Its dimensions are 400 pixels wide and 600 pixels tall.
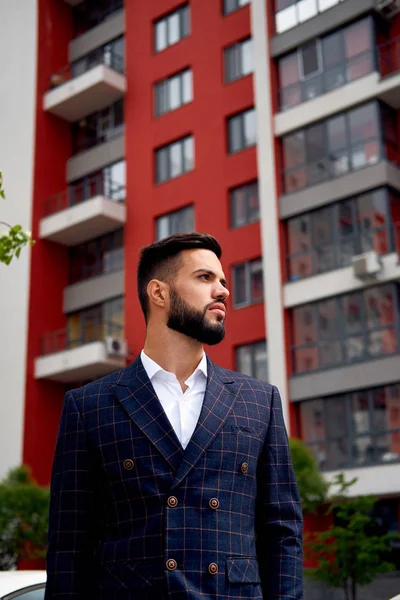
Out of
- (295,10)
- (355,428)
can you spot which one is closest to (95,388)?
(355,428)

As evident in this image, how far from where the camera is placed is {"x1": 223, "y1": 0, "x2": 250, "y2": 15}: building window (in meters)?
30.6

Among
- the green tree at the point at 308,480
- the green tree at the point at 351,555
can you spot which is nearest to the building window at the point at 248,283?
the green tree at the point at 308,480

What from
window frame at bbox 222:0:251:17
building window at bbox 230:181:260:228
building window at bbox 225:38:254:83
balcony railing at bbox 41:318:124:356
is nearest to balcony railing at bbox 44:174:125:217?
balcony railing at bbox 41:318:124:356

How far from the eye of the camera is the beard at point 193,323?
3.58 m

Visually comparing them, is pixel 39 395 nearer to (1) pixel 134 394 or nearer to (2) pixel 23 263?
(2) pixel 23 263

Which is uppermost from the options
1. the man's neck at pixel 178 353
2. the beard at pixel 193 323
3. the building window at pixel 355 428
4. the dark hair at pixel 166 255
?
the building window at pixel 355 428

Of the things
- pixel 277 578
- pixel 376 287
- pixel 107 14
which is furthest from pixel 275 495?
pixel 107 14

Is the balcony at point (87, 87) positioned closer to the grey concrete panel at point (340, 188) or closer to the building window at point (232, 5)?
the building window at point (232, 5)

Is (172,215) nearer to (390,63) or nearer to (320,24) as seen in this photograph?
(320,24)

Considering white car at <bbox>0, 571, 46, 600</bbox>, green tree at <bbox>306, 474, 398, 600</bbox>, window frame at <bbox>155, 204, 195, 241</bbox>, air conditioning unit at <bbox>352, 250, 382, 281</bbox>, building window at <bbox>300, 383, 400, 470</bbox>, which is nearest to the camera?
white car at <bbox>0, 571, 46, 600</bbox>

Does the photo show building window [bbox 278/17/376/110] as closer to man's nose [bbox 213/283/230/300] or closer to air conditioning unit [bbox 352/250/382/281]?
air conditioning unit [bbox 352/250/382/281]

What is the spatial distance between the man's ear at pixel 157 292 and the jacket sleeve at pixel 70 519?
61 centimetres

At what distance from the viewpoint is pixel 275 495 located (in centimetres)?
346

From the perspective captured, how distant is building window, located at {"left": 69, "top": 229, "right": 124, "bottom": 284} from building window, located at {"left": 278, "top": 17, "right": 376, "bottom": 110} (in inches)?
334
